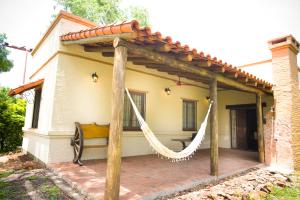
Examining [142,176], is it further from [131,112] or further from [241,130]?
[241,130]

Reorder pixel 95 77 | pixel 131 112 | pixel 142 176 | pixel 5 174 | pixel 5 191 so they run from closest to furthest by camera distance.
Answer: pixel 5 191
pixel 142 176
pixel 5 174
pixel 95 77
pixel 131 112

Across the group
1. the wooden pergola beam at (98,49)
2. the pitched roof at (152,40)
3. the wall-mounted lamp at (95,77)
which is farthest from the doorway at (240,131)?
the wooden pergola beam at (98,49)

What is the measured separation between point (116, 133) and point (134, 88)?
12.4 feet

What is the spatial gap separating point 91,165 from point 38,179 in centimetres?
111

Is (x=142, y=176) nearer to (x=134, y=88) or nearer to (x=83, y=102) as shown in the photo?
(x=83, y=102)

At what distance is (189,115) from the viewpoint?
26.9ft

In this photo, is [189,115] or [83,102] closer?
[83,102]

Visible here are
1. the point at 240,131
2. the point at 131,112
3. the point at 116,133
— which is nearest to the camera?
the point at 116,133

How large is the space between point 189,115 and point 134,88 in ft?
10.4

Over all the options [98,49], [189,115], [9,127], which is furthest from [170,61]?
[9,127]

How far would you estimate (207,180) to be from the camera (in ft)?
12.6

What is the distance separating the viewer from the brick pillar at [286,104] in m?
5.57

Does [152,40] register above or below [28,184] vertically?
above

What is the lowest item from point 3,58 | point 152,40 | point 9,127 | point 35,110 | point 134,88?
point 9,127
